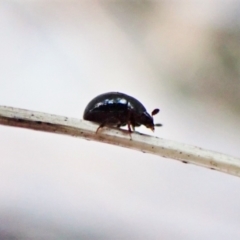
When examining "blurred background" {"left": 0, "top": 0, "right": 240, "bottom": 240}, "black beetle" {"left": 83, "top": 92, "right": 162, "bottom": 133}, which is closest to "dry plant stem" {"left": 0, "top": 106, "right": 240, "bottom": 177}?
"black beetle" {"left": 83, "top": 92, "right": 162, "bottom": 133}

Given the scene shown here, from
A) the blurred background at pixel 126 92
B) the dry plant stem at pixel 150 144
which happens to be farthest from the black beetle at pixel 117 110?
the blurred background at pixel 126 92

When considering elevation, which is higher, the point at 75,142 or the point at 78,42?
the point at 78,42

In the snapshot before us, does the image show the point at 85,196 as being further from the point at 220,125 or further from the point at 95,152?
the point at 220,125

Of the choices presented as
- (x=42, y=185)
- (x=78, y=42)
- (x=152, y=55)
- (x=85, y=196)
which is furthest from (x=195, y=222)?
(x=78, y=42)

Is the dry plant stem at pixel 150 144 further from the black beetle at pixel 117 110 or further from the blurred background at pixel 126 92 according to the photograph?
Result: the blurred background at pixel 126 92

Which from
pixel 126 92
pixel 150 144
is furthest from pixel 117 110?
pixel 126 92
